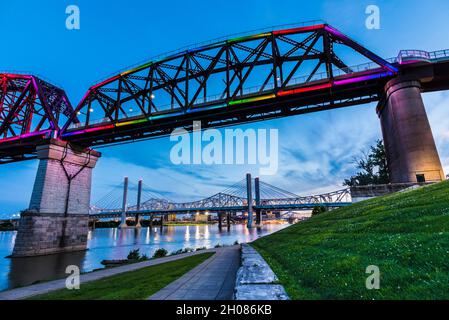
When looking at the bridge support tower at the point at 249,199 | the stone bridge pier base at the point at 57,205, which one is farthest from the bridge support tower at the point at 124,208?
the stone bridge pier base at the point at 57,205

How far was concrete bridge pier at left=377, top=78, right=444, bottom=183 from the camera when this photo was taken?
86.1 feet

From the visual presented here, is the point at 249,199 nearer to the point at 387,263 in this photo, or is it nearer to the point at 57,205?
the point at 57,205

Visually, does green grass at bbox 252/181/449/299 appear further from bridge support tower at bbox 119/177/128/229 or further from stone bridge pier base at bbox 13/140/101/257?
bridge support tower at bbox 119/177/128/229

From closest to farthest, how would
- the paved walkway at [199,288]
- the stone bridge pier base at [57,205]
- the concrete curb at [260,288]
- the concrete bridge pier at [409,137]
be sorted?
the concrete curb at [260,288]
the paved walkway at [199,288]
the concrete bridge pier at [409,137]
the stone bridge pier base at [57,205]

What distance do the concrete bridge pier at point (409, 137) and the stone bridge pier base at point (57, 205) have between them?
5209 centimetres

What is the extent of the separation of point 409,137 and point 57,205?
5341 centimetres

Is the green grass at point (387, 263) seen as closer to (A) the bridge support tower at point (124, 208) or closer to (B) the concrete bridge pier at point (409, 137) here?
(B) the concrete bridge pier at point (409, 137)

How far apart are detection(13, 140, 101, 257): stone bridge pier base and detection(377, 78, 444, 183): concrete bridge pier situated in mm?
52088

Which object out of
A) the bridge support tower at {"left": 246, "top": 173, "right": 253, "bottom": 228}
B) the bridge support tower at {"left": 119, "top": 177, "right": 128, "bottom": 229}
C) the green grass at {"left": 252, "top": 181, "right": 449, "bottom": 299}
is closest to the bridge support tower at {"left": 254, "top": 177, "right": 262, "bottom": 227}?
the bridge support tower at {"left": 246, "top": 173, "right": 253, "bottom": 228}

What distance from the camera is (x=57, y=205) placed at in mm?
41688

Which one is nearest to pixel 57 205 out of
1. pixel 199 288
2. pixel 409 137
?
pixel 199 288

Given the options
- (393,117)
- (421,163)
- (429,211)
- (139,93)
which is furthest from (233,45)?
(429,211)

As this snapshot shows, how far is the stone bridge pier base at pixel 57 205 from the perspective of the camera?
37.2 meters
